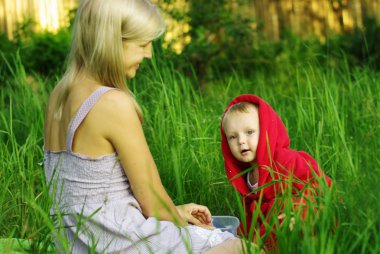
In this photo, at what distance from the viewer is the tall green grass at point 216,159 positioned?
2.81 meters

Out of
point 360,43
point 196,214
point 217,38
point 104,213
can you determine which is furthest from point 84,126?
point 360,43

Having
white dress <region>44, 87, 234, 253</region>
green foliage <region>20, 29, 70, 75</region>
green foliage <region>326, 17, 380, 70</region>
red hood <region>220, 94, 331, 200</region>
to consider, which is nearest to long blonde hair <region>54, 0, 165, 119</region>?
white dress <region>44, 87, 234, 253</region>

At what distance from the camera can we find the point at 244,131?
3.58 meters

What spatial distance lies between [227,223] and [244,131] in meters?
0.44

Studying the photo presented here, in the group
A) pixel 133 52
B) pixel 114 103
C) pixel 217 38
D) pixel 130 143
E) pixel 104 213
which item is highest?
pixel 217 38

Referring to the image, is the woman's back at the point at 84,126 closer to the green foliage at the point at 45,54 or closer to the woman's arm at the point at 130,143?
the woman's arm at the point at 130,143

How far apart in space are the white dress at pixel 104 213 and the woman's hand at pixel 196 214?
172mm

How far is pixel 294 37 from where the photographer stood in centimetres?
1028

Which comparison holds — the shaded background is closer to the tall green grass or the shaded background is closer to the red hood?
the tall green grass

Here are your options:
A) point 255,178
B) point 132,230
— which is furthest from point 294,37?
point 132,230

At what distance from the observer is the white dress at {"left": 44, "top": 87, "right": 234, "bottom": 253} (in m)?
3.12

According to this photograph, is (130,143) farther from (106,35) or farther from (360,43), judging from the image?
(360,43)

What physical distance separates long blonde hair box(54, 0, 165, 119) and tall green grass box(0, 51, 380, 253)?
0.44 metres

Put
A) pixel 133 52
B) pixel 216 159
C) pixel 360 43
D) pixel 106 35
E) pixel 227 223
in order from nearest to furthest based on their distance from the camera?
pixel 106 35 < pixel 133 52 < pixel 227 223 < pixel 216 159 < pixel 360 43
